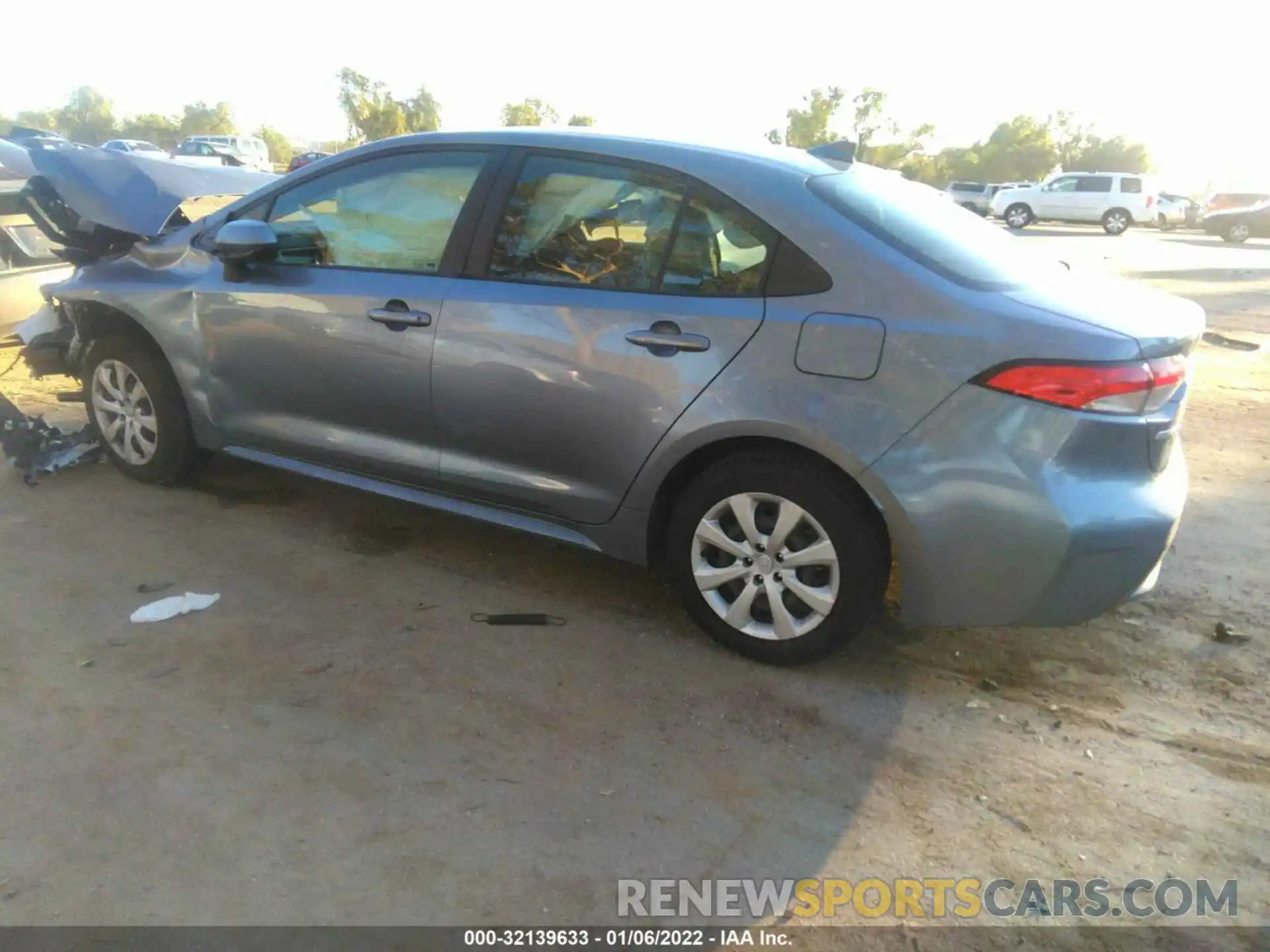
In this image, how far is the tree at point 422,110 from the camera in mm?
63594

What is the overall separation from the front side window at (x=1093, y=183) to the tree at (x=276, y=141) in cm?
6176


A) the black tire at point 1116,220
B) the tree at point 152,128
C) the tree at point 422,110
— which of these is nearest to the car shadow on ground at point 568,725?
the black tire at point 1116,220

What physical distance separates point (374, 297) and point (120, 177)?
6.35ft

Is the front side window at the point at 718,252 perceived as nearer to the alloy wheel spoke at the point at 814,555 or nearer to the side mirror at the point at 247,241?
the alloy wheel spoke at the point at 814,555

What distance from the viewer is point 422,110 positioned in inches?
2552

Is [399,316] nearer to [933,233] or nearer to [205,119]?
[933,233]

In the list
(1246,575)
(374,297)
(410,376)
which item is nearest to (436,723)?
(410,376)

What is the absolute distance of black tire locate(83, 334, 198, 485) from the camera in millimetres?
4266

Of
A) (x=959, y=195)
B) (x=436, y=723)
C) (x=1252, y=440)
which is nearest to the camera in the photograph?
(x=436, y=723)

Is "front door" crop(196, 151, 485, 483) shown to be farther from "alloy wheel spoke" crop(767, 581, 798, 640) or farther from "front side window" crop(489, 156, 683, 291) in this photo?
"alloy wheel spoke" crop(767, 581, 798, 640)

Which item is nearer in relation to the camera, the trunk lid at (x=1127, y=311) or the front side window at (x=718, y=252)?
the trunk lid at (x=1127, y=311)

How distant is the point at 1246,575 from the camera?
386 centimetres

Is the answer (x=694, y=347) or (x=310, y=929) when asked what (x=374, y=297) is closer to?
(x=694, y=347)

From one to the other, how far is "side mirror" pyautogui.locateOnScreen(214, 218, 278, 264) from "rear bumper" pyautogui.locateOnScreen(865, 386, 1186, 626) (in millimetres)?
2560
